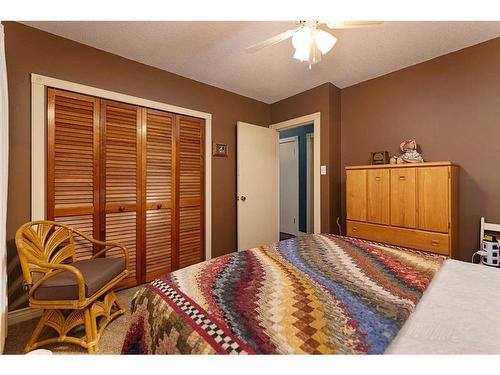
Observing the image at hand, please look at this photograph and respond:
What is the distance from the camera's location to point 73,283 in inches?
58.0

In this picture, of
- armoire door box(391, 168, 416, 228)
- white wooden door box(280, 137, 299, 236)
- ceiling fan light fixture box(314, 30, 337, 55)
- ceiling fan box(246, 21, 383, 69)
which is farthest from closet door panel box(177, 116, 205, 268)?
white wooden door box(280, 137, 299, 236)

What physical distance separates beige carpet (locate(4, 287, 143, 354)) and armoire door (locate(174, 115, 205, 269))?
952 mm

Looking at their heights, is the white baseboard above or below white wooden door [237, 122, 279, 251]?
below

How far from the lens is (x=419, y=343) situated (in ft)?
2.23

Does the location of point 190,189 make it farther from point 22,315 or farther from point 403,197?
point 403,197

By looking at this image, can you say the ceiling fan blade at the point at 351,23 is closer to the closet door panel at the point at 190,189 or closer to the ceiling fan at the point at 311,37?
the ceiling fan at the point at 311,37

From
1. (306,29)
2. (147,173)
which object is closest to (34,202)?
(147,173)

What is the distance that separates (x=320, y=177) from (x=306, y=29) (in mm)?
1816

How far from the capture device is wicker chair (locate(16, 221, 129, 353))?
57.4 inches

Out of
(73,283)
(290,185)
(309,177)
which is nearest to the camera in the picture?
(73,283)

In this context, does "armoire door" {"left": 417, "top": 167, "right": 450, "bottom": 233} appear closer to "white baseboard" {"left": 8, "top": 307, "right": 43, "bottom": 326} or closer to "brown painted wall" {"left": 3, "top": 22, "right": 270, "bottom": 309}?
"brown painted wall" {"left": 3, "top": 22, "right": 270, "bottom": 309}

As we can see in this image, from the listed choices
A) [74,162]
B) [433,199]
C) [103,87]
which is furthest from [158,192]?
[433,199]

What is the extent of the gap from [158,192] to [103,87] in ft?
3.75
